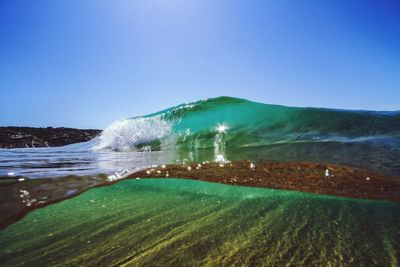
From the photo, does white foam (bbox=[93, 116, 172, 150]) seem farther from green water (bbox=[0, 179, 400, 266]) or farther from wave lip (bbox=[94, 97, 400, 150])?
green water (bbox=[0, 179, 400, 266])

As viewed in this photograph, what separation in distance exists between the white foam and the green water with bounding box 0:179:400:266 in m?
7.17

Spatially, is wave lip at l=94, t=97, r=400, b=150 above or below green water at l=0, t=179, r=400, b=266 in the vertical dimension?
above

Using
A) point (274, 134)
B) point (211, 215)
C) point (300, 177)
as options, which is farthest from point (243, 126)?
point (211, 215)

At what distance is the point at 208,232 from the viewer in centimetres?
144

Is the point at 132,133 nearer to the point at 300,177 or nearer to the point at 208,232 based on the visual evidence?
the point at 300,177

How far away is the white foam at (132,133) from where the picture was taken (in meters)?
9.20

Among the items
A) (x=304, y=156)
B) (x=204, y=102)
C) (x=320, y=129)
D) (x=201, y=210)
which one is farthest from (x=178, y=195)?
(x=204, y=102)

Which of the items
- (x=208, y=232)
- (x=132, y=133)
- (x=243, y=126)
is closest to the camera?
(x=208, y=232)

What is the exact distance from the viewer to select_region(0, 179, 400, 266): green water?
1.18 meters

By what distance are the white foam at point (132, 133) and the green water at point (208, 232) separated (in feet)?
23.5

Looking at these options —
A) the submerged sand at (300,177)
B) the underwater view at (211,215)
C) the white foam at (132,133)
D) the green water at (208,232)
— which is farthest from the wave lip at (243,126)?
the green water at (208,232)

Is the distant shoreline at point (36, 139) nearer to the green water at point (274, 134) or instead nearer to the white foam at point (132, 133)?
the white foam at point (132, 133)

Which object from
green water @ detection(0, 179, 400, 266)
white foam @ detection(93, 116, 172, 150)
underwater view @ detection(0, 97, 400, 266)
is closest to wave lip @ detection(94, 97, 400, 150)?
white foam @ detection(93, 116, 172, 150)

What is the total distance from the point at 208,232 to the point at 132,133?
28.8 feet
